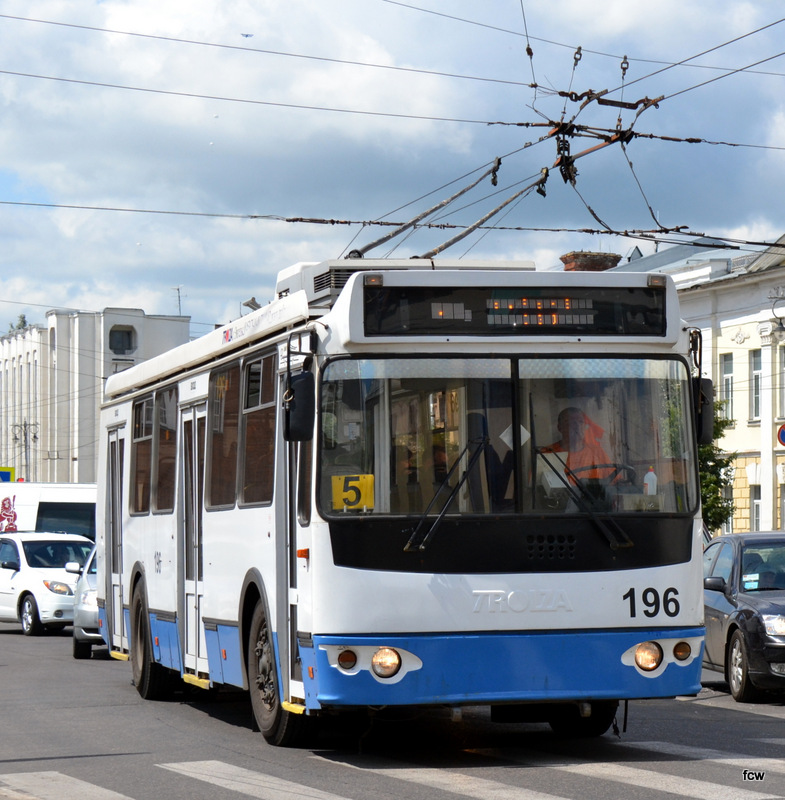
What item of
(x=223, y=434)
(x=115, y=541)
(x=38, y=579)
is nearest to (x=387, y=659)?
(x=223, y=434)

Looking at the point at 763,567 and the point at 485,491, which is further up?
the point at 485,491

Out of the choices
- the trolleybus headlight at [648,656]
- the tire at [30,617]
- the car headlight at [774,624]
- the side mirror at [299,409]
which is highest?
the side mirror at [299,409]

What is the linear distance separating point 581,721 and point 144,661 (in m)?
5.09

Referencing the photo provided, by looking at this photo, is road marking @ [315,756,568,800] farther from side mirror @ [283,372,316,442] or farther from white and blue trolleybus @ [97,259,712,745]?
side mirror @ [283,372,316,442]

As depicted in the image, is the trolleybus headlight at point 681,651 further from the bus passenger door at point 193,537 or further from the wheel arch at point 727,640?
the wheel arch at point 727,640

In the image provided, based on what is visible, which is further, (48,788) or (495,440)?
(495,440)

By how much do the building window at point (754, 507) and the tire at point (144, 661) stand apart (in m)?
38.7

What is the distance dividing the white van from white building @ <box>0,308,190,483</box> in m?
61.3

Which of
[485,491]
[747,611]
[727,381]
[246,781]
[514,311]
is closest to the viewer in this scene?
[246,781]

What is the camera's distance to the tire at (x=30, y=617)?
84.7 ft

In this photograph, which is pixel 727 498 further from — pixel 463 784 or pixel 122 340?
pixel 122 340

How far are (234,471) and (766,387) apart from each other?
41846 mm

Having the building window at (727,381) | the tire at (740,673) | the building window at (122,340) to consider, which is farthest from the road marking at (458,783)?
the building window at (122,340)

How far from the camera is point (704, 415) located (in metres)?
9.95
